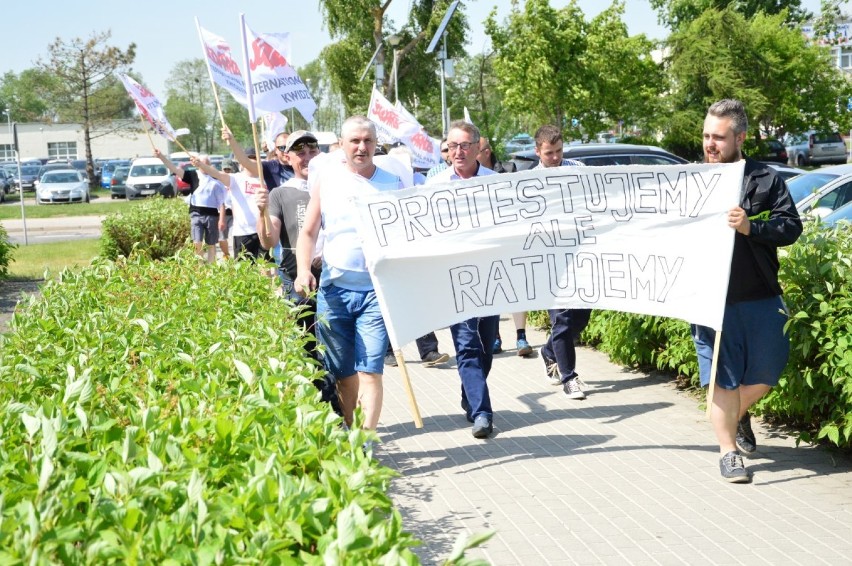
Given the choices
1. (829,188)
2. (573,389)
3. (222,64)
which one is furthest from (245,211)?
(829,188)

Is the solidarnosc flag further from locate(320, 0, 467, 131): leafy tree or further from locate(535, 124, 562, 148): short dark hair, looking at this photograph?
locate(320, 0, 467, 131): leafy tree

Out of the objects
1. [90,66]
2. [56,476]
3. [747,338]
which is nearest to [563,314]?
[747,338]

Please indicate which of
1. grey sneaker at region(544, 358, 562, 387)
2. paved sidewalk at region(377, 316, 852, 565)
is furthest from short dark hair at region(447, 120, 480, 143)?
grey sneaker at region(544, 358, 562, 387)

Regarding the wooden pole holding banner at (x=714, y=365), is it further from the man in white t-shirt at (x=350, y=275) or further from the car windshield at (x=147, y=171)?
the car windshield at (x=147, y=171)

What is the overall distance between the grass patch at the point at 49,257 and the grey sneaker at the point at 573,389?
1205 centimetres

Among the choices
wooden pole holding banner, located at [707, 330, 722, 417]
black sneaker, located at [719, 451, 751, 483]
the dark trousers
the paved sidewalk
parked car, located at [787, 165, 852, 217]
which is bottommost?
the paved sidewalk

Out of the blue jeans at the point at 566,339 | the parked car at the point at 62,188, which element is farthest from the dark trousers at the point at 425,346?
the parked car at the point at 62,188

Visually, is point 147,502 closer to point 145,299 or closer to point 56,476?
point 56,476

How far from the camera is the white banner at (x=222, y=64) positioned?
9.69 metres

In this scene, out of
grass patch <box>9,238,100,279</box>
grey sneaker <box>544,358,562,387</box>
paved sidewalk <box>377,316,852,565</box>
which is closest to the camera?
paved sidewalk <box>377,316,852,565</box>

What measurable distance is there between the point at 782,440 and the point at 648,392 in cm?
173

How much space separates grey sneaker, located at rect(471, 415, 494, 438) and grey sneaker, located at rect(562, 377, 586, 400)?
127 cm

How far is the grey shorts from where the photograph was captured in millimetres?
17047

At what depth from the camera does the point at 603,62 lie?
32.3 meters
